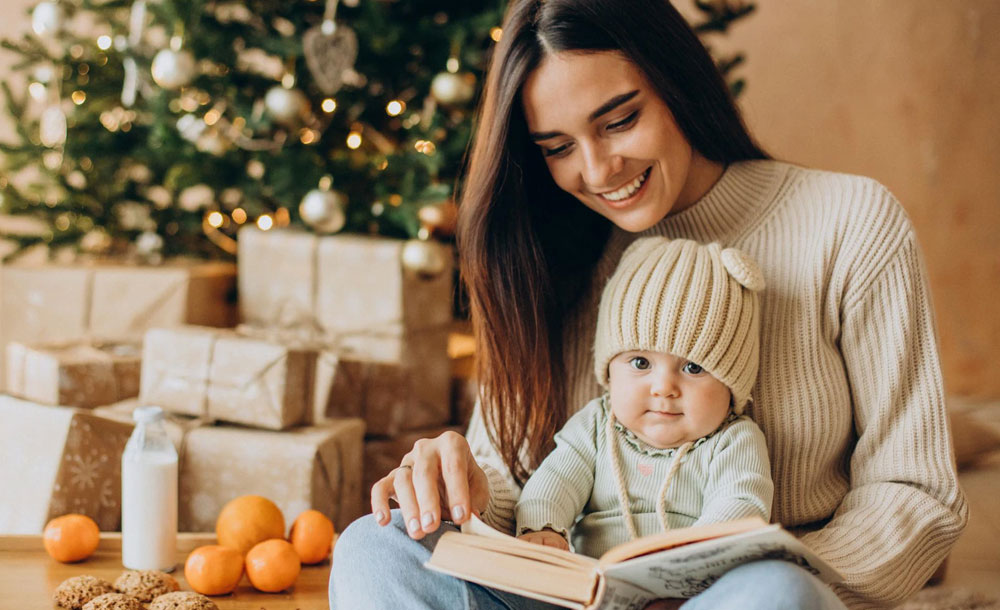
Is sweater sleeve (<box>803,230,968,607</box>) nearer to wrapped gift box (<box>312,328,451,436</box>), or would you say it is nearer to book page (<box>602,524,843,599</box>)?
book page (<box>602,524,843,599</box>)

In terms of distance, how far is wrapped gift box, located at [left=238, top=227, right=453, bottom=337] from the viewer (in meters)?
2.14

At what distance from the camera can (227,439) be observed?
1.76 meters

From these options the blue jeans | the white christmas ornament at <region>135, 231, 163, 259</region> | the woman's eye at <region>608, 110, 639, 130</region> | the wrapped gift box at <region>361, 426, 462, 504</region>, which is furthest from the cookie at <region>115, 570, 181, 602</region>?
the white christmas ornament at <region>135, 231, 163, 259</region>

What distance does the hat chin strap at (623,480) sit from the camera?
3.64 feet

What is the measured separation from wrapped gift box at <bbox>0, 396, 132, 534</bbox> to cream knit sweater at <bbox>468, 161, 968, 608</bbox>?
2.58 ft

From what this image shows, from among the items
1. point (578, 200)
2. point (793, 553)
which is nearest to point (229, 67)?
point (578, 200)

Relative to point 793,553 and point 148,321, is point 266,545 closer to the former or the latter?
point 793,553

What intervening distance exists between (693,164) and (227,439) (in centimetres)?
99

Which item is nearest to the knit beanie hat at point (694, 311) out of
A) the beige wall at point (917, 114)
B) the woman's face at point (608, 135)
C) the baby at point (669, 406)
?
the baby at point (669, 406)

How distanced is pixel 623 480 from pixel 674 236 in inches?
14.9

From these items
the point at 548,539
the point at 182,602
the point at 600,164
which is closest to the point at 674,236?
the point at 600,164

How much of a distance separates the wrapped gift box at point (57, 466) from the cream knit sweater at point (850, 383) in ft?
2.58

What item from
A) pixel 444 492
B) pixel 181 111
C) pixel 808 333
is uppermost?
pixel 181 111

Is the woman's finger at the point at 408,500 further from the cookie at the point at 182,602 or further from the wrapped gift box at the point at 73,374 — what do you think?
the wrapped gift box at the point at 73,374
